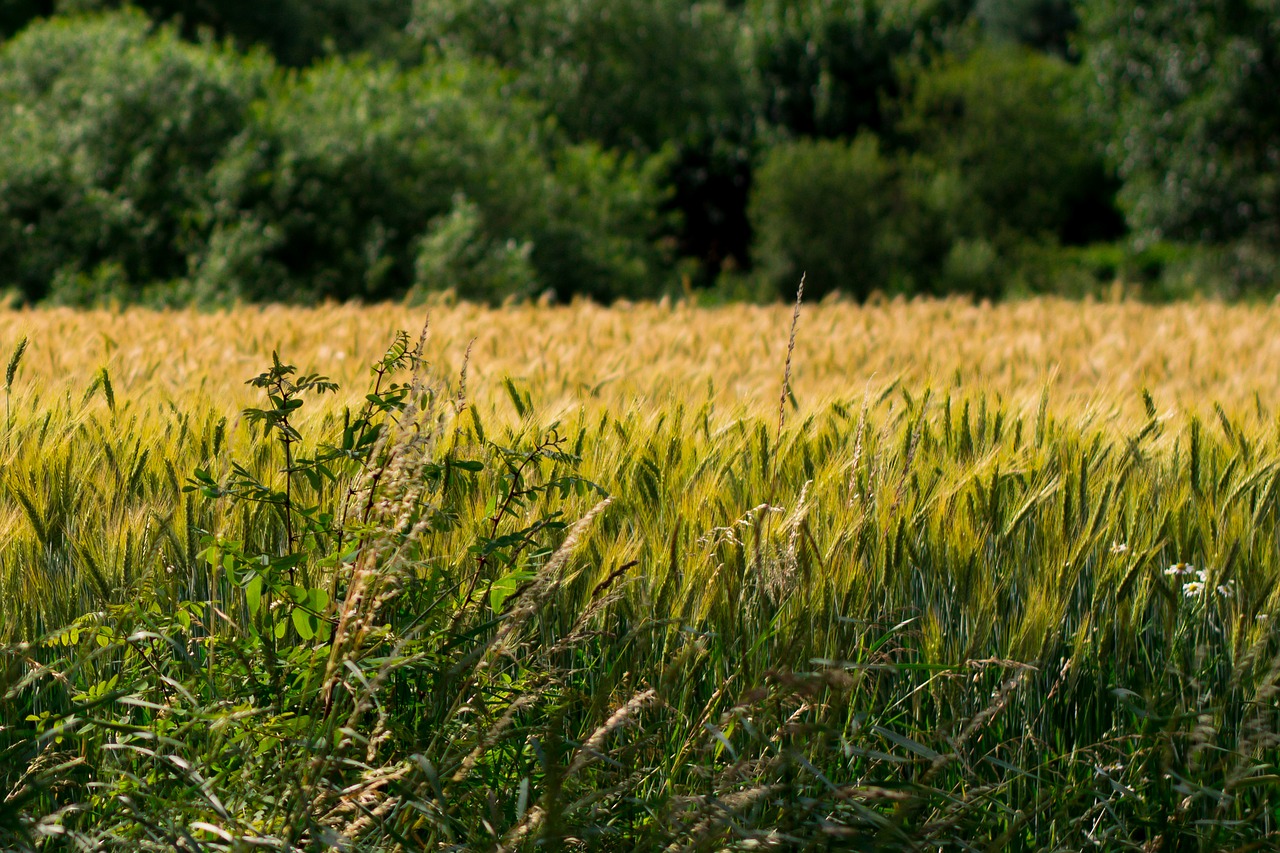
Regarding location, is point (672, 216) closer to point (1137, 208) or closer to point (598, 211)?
point (598, 211)

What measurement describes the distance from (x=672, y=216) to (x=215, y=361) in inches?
512

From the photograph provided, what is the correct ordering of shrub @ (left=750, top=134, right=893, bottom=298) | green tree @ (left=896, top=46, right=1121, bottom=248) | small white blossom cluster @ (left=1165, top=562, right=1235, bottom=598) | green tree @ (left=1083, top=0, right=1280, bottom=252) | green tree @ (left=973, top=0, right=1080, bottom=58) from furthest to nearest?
green tree @ (left=973, top=0, right=1080, bottom=58), green tree @ (left=896, top=46, right=1121, bottom=248), shrub @ (left=750, top=134, right=893, bottom=298), green tree @ (left=1083, top=0, right=1280, bottom=252), small white blossom cluster @ (left=1165, top=562, right=1235, bottom=598)

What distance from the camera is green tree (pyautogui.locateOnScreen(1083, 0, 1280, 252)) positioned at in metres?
16.2

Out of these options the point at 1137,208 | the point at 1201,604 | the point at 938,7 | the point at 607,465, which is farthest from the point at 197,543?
the point at 938,7

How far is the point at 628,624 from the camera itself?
2.18 meters

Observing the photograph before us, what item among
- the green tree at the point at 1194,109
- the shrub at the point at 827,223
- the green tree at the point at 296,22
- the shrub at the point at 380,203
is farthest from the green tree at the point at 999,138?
the green tree at the point at 296,22

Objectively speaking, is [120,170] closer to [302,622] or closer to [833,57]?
[302,622]

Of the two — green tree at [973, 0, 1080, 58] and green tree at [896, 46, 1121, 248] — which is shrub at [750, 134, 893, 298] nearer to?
green tree at [896, 46, 1121, 248]

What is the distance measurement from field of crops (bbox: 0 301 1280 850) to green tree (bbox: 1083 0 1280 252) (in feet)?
50.8

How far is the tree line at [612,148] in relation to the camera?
458 inches

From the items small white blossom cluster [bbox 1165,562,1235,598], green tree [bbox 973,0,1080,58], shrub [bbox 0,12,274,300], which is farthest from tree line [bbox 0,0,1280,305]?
green tree [bbox 973,0,1080,58]

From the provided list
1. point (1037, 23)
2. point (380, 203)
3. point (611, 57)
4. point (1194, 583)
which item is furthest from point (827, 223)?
point (1037, 23)

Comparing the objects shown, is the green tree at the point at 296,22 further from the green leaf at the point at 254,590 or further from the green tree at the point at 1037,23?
the green tree at the point at 1037,23

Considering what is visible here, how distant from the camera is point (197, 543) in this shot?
215cm
